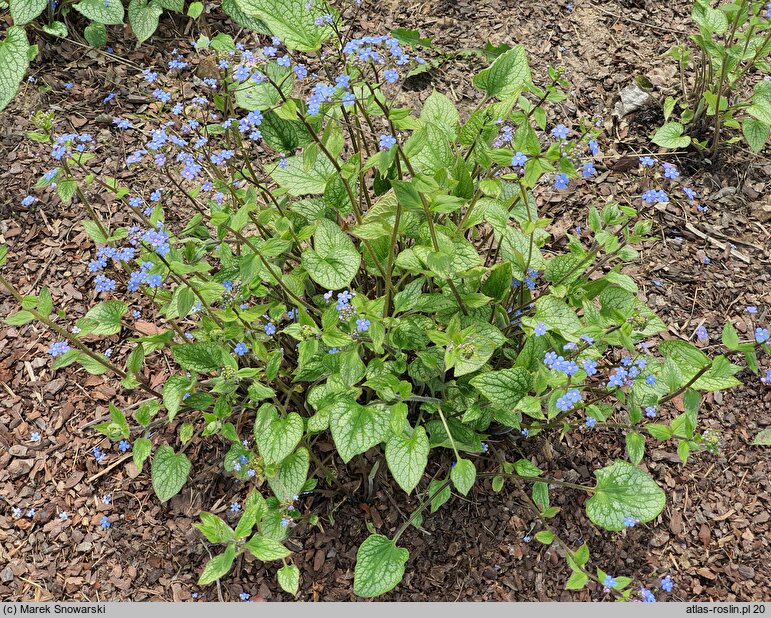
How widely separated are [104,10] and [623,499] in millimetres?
3703

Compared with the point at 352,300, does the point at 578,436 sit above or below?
below

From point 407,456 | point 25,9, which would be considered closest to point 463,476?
point 407,456

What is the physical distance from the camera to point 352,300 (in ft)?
7.63

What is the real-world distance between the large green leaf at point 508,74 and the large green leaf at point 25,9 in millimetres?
2567

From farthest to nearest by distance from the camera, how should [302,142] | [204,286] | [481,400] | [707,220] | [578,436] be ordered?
1. [707,220]
2. [578,436]
3. [302,142]
4. [481,400]
5. [204,286]

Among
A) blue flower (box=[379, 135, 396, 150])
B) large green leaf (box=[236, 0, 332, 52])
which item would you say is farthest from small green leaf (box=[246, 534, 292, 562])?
large green leaf (box=[236, 0, 332, 52])

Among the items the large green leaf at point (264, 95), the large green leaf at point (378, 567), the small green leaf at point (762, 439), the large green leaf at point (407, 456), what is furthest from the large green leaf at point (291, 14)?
the small green leaf at point (762, 439)

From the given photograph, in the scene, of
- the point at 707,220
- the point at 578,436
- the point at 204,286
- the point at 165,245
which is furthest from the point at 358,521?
the point at 707,220

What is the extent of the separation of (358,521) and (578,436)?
108 cm

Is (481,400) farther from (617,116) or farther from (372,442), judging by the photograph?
(617,116)

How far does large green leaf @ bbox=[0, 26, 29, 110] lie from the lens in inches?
139

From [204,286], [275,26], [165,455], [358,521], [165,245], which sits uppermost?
[275,26]

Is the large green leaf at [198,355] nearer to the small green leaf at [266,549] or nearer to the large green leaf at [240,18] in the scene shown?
the small green leaf at [266,549]

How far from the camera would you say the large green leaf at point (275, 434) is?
251 centimetres
